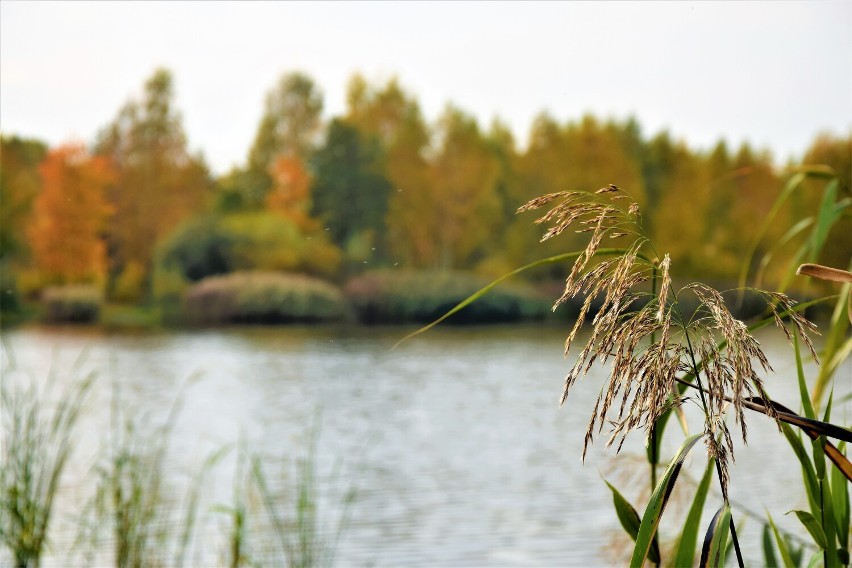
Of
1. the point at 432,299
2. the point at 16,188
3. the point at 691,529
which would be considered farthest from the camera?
the point at 16,188

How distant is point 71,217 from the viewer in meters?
15.2

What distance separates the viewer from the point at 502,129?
18.3 m

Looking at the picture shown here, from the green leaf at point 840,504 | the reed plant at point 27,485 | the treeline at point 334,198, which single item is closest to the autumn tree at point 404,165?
the treeline at point 334,198

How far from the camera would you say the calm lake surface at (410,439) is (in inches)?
163

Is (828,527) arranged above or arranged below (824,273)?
below

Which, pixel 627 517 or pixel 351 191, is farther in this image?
pixel 351 191

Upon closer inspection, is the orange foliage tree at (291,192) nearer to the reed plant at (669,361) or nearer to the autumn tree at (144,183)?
the autumn tree at (144,183)

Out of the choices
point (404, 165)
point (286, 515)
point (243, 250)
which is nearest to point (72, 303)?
point (243, 250)

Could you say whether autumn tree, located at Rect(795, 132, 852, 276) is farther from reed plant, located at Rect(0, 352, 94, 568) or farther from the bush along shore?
reed plant, located at Rect(0, 352, 94, 568)

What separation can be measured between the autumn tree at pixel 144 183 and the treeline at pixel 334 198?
32mm

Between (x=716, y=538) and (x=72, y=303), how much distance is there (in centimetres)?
1502

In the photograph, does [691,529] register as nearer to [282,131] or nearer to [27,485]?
[27,485]

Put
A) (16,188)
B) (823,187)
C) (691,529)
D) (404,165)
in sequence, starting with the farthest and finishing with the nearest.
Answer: (404,165) < (16,188) < (823,187) < (691,529)

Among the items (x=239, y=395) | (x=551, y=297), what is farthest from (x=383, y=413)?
(x=551, y=297)
